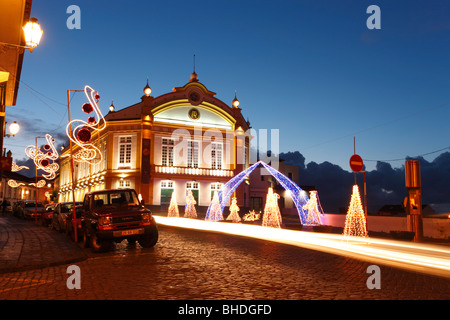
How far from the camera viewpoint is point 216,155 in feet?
165

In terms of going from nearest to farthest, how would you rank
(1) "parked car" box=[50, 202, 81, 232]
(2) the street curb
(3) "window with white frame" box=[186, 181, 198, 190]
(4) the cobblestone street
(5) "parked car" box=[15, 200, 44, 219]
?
(4) the cobblestone street < (2) the street curb < (1) "parked car" box=[50, 202, 81, 232] < (5) "parked car" box=[15, 200, 44, 219] < (3) "window with white frame" box=[186, 181, 198, 190]

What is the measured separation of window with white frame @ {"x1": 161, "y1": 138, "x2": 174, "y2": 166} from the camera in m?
47.9

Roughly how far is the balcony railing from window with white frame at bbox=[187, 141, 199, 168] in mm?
763

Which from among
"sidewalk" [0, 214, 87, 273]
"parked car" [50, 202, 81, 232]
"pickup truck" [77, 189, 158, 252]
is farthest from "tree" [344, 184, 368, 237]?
"parked car" [50, 202, 81, 232]

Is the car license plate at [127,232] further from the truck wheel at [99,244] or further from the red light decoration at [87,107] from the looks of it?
the red light decoration at [87,107]

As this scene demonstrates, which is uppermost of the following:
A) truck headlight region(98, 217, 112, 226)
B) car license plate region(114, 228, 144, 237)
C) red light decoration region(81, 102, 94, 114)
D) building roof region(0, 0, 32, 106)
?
building roof region(0, 0, 32, 106)

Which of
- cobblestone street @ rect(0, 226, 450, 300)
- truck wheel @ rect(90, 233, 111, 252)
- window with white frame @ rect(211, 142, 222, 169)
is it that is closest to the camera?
cobblestone street @ rect(0, 226, 450, 300)

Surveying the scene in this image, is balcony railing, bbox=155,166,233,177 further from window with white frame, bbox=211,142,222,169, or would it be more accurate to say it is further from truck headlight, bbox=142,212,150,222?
truck headlight, bbox=142,212,150,222

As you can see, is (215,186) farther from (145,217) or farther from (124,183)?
(145,217)

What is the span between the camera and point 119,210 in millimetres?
13484

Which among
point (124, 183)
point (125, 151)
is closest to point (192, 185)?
point (124, 183)

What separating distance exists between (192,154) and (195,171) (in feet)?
6.95

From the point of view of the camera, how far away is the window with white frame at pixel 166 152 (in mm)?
47906

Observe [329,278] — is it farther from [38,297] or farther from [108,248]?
[108,248]
